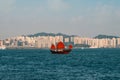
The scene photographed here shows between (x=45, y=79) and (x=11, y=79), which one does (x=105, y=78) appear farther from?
(x=11, y=79)

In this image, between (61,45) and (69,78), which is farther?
(61,45)

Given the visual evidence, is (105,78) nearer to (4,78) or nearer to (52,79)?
(52,79)

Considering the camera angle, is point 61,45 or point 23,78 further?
point 61,45

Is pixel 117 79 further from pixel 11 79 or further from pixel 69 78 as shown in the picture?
pixel 11 79

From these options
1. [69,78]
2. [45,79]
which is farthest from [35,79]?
[69,78]

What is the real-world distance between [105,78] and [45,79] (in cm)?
1062

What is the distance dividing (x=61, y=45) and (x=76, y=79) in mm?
132200

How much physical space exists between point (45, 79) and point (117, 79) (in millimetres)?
12238

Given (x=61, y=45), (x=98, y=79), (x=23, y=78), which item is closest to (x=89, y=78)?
(x=98, y=79)

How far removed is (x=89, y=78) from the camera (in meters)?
67.4

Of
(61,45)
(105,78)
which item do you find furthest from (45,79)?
(61,45)

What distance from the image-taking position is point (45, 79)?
6644 cm

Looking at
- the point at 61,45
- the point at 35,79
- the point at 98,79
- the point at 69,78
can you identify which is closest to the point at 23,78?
the point at 35,79

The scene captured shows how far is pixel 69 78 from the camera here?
68.1 metres
